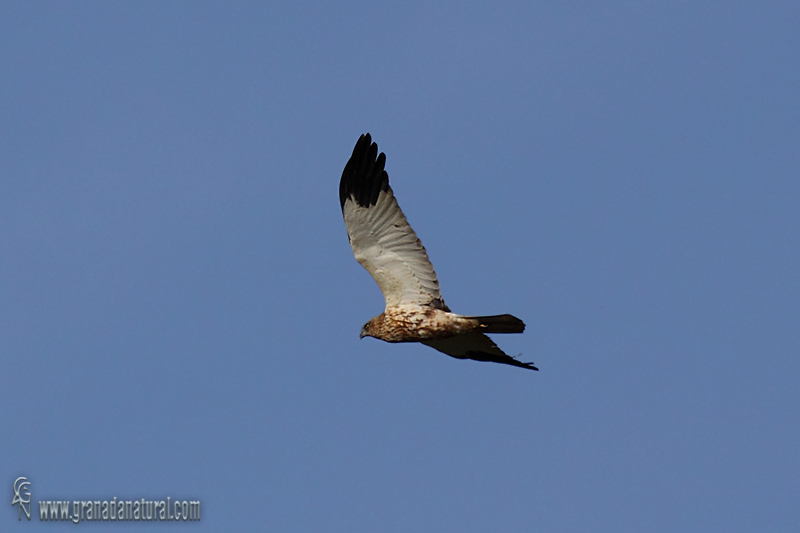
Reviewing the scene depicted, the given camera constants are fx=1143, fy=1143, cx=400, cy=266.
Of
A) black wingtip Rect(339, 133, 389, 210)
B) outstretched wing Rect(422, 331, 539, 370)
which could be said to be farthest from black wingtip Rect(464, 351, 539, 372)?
black wingtip Rect(339, 133, 389, 210)

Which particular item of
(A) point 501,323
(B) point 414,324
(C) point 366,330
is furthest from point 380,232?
(A) point 501,323

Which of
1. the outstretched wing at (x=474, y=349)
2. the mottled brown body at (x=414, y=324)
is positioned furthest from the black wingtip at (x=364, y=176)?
the outstretched wing at (x=474, y=349)

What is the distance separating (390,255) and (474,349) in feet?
7.42

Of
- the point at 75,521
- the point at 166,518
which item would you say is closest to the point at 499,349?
the point at 166,518

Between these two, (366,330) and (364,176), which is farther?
(366,330)

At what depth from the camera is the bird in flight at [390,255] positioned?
59.5 ft

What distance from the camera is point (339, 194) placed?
18.3 m

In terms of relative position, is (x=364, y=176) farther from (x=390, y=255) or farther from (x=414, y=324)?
(x=414, y=324)

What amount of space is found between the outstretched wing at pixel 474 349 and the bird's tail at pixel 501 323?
1.12 m

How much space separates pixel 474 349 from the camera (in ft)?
62.7

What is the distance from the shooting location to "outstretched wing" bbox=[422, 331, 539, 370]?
18.7 metres

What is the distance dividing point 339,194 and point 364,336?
7.91 ft

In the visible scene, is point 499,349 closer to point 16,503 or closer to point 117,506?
point 117,506

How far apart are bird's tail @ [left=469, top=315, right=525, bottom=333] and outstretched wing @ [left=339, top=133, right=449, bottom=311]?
3.65 feet
